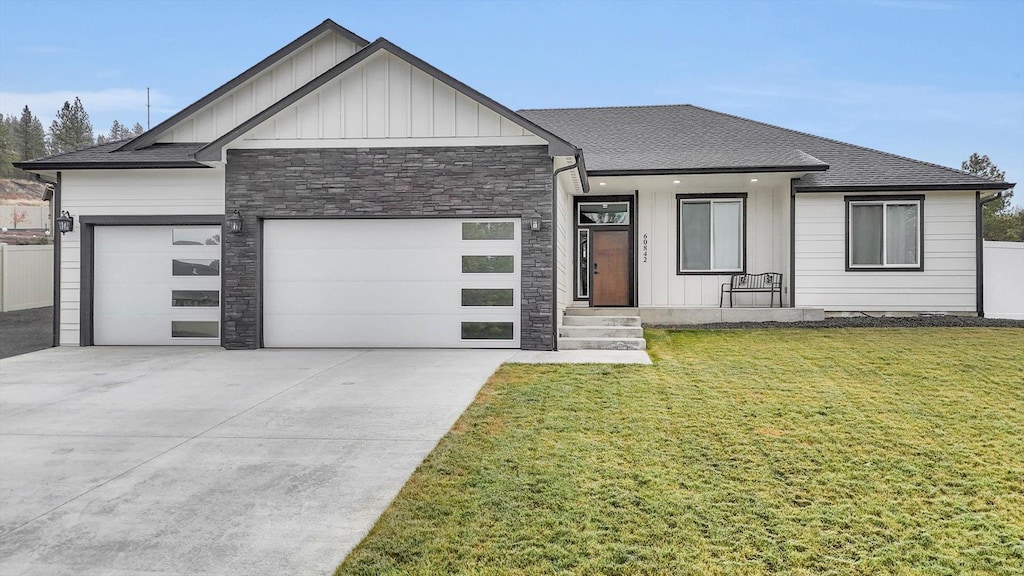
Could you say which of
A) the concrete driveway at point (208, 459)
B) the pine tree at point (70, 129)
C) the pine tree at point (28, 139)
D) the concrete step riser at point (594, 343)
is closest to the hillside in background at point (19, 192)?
the pine tree at point (28, 139)

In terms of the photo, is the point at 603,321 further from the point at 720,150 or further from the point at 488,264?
the point at 720,150

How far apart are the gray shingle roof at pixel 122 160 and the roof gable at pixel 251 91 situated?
0.43 meters

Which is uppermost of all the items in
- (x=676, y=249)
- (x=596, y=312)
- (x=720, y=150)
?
(x=720, y=150)

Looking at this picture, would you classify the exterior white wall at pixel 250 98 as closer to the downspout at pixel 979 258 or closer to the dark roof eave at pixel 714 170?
the dark roof eave at pixel 714 170

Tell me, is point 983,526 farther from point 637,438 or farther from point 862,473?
point 637,438

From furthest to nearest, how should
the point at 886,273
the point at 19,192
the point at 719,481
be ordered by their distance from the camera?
the point at 19,192 < the point at 886,273 < the point at 719,481

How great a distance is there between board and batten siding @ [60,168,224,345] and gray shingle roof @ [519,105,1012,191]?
675cm

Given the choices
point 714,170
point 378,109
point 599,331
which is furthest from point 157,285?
point 714,170

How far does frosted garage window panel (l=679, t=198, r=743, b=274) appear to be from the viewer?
13008 mm

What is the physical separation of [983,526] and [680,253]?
10.0m

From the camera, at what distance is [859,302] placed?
1256cm

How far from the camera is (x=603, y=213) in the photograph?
44.0 feet

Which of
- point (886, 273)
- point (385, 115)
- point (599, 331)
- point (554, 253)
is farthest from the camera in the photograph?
point (886, 273)

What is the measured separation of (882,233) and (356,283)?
10.1 meters
